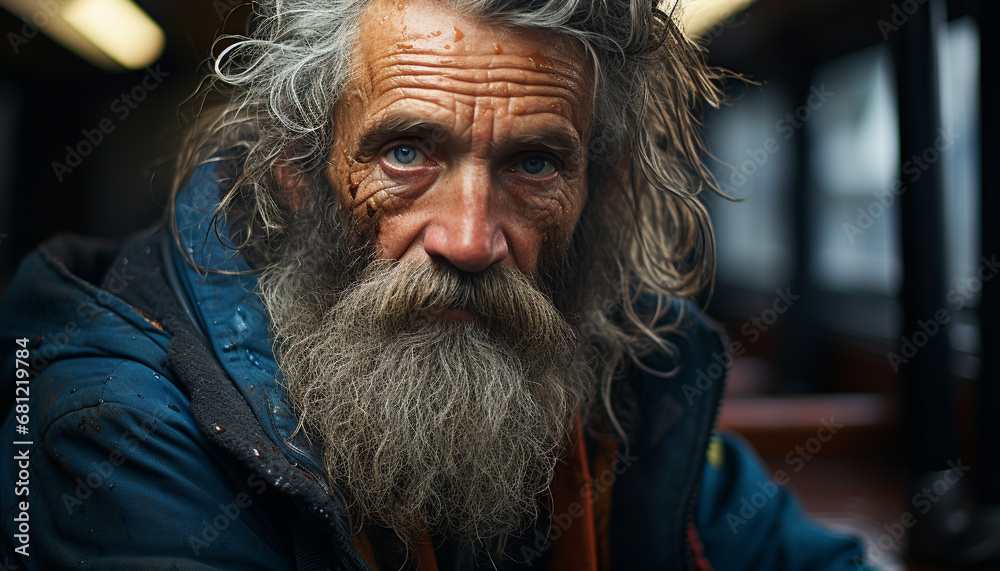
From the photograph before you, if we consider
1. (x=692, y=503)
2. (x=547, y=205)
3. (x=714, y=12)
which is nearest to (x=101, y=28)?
(x=547, y=205)

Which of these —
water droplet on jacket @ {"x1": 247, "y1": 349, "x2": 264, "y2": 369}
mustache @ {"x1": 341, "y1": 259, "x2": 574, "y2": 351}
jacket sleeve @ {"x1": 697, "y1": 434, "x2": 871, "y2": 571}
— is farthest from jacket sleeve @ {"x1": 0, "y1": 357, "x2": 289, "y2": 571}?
jacket sleeve @ {"x1": 697, "y1": 434, "x2": 871, "y2": 571}

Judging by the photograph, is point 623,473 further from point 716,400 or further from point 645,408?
point 716,400

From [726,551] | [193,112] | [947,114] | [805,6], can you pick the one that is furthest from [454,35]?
[805,6]

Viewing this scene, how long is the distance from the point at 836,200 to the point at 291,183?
4.53 meters

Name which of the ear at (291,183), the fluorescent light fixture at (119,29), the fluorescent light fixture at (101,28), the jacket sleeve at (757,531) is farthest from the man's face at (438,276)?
the fluorescent light fixture at (119,29)

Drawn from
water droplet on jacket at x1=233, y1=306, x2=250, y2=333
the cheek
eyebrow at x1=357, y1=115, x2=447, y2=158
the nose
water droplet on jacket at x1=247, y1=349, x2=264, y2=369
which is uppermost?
eyebrow at x1=357, y1=115, x2=447, y2=158

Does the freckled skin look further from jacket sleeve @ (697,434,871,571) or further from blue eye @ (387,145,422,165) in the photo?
jacket sleeve @ (697,434,871,571)

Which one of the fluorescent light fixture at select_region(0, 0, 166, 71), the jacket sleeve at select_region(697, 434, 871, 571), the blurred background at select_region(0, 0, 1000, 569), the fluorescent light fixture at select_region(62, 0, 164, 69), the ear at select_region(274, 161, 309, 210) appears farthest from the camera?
the fluorescent light fixture at select_region(62, 0, 164, 69)

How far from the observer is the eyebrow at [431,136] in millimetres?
1012

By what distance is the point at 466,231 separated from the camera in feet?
3.23

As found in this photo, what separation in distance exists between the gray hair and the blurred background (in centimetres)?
13

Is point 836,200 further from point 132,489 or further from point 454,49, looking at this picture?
point 132,489

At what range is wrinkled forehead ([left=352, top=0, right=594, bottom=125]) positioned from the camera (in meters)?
1.02

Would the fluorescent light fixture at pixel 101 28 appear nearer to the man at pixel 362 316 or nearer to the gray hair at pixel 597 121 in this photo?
the gray hair at pixel 597 121
